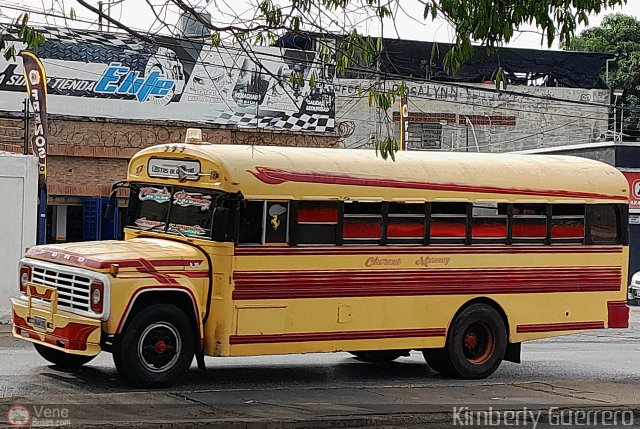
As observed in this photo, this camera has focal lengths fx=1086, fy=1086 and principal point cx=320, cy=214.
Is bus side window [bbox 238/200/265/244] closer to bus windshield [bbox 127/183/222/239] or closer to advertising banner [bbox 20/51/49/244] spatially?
bus windshield [bbox 127/183/222/239]

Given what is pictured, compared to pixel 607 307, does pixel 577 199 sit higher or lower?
higher

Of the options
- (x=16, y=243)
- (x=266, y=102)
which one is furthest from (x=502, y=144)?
(x=16, y=243)

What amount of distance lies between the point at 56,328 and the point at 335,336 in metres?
3.20

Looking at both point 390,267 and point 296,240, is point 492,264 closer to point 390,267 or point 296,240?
point 390,267

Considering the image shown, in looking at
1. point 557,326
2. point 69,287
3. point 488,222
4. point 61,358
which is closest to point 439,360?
point 557,326

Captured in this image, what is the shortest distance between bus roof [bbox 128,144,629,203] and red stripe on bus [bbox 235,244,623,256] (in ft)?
1.94

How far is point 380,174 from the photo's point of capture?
42.6ft

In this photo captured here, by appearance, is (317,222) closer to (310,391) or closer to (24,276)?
(310,391)

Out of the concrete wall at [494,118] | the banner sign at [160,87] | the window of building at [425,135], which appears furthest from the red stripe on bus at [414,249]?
the window of building at [425,135]

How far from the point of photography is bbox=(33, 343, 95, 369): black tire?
40.6ft

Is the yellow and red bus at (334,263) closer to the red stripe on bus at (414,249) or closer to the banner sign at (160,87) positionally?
the red stripe on bus at (414,249)

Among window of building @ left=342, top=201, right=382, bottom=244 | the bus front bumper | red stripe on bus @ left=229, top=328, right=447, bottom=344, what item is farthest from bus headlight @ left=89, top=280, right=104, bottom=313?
window of building @ left=342, top=201, right=382, bottom=244

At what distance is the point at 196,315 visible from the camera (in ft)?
38.7

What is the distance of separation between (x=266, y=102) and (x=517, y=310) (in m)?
19.1
